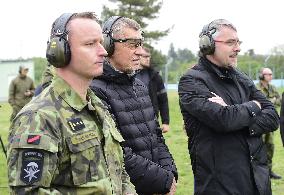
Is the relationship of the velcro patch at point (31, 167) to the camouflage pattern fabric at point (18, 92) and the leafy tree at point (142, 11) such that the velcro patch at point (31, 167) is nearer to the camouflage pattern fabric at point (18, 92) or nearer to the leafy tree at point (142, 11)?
the camouflage pattern fabric at point (18, 92)

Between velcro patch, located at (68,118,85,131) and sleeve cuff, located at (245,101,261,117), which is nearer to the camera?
velcro patch, located at (68,118,85,131)

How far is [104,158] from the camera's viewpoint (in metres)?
2.59

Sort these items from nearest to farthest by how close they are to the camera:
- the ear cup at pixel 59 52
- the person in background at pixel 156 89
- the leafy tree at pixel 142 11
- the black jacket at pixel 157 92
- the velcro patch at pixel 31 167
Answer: the velcro patch at pixel 31 167, the ear cup at pixel 59 52, the person in background at pixel 156 89, the black jacket at pixel 157 92, the leafy tree at pixel 142 11

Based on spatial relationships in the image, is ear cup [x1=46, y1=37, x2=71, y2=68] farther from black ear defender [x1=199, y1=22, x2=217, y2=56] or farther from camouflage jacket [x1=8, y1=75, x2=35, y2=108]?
camouflage jacket [x1=8, y1=75, x2=35, y2=108]

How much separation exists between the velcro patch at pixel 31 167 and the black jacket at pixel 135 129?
1151mm

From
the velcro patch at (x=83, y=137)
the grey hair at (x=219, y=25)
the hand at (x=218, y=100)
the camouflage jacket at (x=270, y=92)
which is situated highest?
the grey hair at (x=219, y=25)

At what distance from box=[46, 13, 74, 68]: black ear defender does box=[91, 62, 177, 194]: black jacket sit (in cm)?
88

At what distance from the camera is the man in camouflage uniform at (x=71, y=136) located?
2.27 m

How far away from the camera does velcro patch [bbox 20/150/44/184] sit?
2.25m

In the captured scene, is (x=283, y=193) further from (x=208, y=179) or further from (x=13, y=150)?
(x=13, y=150)

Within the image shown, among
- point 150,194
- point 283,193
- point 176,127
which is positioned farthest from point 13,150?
point 176,127

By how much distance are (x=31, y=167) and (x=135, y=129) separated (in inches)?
53.4

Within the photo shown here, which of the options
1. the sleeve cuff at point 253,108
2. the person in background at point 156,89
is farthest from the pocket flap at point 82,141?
the person in background at point 156,89

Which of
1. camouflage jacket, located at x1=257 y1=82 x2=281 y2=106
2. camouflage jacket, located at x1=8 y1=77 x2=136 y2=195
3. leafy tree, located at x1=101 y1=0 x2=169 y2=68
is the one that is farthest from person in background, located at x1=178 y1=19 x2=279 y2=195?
leafy tree, located at x1=101 y1=0 x2=169 y2=68
